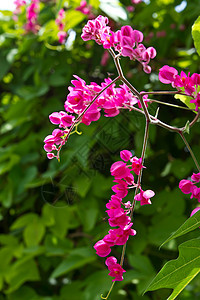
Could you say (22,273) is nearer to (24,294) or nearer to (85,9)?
(24,294)

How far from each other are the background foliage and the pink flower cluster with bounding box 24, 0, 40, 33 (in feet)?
0.12

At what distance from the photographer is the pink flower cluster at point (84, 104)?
42 centimetres

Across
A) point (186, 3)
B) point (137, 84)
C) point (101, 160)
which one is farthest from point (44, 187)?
point (186, 3)

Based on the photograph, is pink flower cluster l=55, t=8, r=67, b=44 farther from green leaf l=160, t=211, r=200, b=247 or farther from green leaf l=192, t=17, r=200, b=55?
green leaf l=160, t=211, r=200, b=247

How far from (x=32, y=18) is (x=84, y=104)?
1.17 meters

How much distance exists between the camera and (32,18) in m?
1.49

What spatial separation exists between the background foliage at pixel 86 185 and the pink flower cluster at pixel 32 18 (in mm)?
37

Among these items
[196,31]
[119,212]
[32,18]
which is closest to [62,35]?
[32,18]

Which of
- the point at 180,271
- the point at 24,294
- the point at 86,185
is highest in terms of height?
A: the point at 180,271

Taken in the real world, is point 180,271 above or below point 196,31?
below

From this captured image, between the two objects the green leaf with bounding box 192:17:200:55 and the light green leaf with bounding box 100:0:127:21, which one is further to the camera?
the light green leaf with bounding box 100:0:127:21

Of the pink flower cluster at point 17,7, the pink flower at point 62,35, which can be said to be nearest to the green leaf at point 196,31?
the pink flower at point 62,35

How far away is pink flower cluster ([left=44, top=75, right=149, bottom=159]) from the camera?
42 centimetres

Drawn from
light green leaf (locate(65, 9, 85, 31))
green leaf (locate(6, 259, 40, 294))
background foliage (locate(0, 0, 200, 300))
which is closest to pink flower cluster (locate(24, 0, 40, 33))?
background foliage (locate(0, 0, 200, 300))
